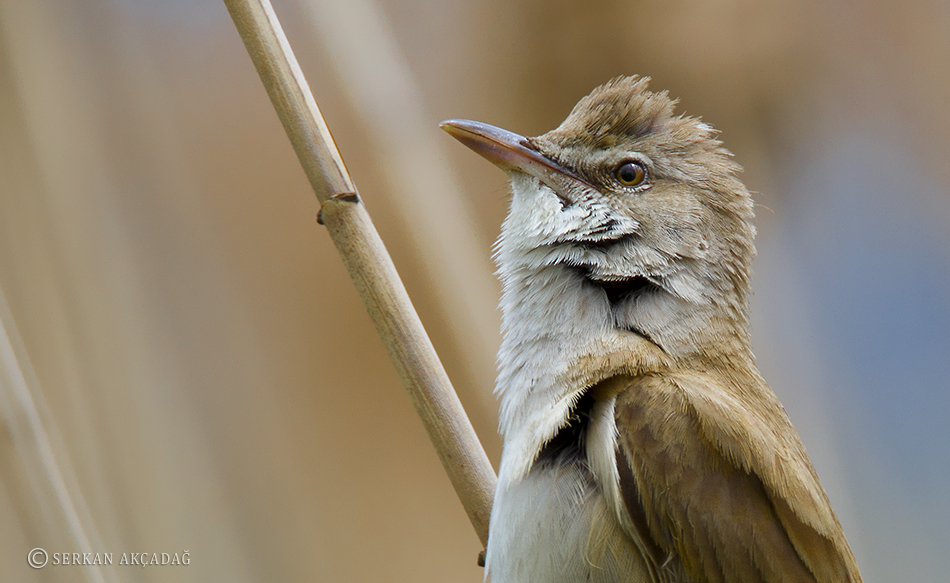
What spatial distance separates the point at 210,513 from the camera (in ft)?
7.17

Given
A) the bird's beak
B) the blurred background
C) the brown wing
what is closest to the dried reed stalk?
the brown wing

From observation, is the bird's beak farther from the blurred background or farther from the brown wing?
the brown wing

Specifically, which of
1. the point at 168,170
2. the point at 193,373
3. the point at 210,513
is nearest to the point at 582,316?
the point at 210,513

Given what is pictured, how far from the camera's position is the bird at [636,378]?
4.25 feet

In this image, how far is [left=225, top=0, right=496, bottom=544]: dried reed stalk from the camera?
134 centimetres

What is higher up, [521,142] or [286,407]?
[521,142]

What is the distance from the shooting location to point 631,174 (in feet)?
5.96

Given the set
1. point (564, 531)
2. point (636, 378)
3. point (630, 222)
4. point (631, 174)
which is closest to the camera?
point (564, 531)

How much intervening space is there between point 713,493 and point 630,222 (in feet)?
2.20

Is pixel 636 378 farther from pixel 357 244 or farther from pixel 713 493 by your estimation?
pixel 357 244

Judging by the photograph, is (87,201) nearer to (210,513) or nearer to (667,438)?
(210,513)

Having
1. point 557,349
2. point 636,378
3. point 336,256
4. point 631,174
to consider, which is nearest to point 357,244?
point 557,349

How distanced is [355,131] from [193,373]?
4.12 ft

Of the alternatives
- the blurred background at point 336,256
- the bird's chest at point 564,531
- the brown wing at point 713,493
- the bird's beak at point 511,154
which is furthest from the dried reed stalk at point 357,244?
the blurred background at point 336,256
